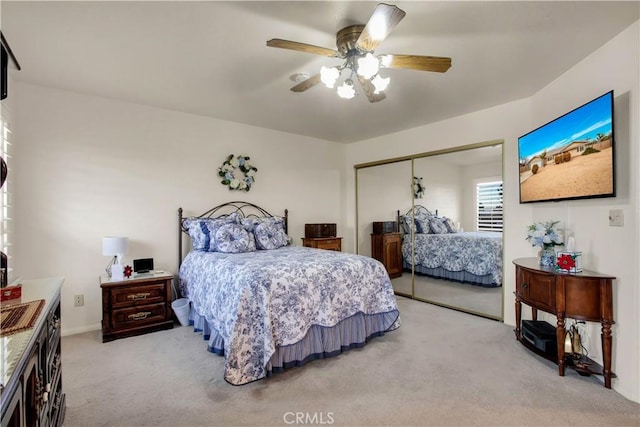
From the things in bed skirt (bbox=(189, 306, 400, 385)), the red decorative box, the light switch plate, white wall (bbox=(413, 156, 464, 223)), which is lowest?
bed skirt (bbox=(189, 306, 400, 385))

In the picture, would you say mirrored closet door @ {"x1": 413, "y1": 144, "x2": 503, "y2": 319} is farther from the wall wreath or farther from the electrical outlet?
the electrical outlet

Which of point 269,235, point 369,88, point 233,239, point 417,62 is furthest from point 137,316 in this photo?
point 417,62

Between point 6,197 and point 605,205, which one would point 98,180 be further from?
point 605,205

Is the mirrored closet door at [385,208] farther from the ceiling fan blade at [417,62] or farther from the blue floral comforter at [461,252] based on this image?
the ceiling fan blade at [417,62]

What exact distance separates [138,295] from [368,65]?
9.97ft

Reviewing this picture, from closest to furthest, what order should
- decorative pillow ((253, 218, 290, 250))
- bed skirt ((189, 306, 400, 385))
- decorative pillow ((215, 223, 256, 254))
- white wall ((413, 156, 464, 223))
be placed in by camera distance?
bed skirt ((189, 306, 400, 385)) < decorative pillow ((215, 223, 256, 254)) < decorative pillow ((253, 218, 290, 250)) < white wall ((413, 156, 464, 223))

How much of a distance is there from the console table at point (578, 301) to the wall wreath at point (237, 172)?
3.44 metres

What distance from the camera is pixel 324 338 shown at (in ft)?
8.50

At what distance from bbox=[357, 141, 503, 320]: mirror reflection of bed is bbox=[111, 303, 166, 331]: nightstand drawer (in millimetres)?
3300

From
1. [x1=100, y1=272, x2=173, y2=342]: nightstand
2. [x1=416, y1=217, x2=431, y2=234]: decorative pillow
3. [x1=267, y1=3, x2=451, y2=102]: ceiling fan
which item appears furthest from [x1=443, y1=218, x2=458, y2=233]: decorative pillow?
[x1=100, y1=272, x2=173, y2=342]: nightstand

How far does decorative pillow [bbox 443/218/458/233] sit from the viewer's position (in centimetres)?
408

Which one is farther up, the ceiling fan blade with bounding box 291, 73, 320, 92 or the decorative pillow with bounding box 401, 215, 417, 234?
the ceiling fan blade with bounding box 291, 73, 320, 92

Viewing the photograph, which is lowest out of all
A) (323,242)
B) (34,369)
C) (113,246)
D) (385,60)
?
(34,369)

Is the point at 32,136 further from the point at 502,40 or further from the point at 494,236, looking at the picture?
the point at 494,236
